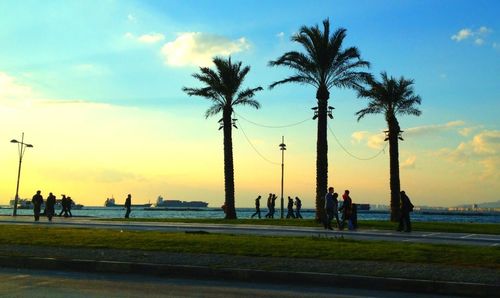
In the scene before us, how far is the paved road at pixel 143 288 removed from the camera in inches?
364

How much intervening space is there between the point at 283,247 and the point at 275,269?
337cm

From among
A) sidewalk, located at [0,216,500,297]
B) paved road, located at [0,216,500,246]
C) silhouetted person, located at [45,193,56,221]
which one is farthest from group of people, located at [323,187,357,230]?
silhouetted person, located at [45,193,56,221]

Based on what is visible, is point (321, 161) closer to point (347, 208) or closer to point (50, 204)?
point (347, 208)

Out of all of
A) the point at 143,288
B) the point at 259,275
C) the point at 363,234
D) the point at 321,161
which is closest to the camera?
the point at 143,288

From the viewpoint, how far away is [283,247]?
14594 millimetres

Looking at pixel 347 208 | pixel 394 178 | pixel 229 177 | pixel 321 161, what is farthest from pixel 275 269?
pixel 394 178

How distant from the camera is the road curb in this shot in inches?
386

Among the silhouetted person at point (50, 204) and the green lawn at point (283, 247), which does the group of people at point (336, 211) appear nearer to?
the green lawn at point (283, 247)

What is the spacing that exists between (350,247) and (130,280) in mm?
6154

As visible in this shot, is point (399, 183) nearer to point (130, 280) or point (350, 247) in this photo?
point (350, 247)

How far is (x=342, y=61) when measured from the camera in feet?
107

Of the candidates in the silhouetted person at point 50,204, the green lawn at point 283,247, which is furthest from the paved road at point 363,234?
the silhouetted person at point 50,204

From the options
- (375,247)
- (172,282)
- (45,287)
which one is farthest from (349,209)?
(45,287)

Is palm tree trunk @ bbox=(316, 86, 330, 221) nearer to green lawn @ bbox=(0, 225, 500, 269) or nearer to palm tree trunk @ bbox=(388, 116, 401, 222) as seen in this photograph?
palm tree trunk @ bbox=(388, 116, 401, 222)
